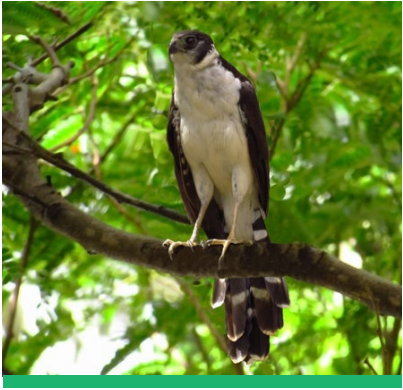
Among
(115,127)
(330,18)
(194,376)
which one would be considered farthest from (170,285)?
(330,18)

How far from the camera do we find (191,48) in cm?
364

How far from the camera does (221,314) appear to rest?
11.8ft

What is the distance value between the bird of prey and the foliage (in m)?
0.08

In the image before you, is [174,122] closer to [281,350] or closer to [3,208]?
[3,208]

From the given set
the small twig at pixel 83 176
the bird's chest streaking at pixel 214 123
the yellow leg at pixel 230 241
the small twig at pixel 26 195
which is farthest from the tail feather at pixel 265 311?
the small twig at pixel 26 195

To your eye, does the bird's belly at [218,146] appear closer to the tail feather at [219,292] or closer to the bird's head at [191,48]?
the bird's head at [191,48]

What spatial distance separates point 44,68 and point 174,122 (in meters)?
0.97

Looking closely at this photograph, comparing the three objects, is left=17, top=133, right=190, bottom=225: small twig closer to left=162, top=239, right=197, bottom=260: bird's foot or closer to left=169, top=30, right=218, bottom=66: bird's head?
left=162, top=239, right=197, bottom=260: bird's foot

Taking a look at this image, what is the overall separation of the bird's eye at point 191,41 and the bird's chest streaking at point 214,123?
0.15 m

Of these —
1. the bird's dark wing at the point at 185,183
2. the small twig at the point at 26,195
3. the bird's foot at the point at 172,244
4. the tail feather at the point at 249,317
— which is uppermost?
the small twig at the point at 26,195

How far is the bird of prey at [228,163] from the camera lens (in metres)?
3.50

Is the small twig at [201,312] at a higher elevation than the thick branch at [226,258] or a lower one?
lower

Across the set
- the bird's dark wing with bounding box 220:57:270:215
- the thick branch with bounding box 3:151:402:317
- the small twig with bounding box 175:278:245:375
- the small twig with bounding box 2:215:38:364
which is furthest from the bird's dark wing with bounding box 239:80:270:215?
the small twig with bounding box 2:215:38:364

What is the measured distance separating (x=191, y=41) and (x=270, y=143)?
26.2 inches
